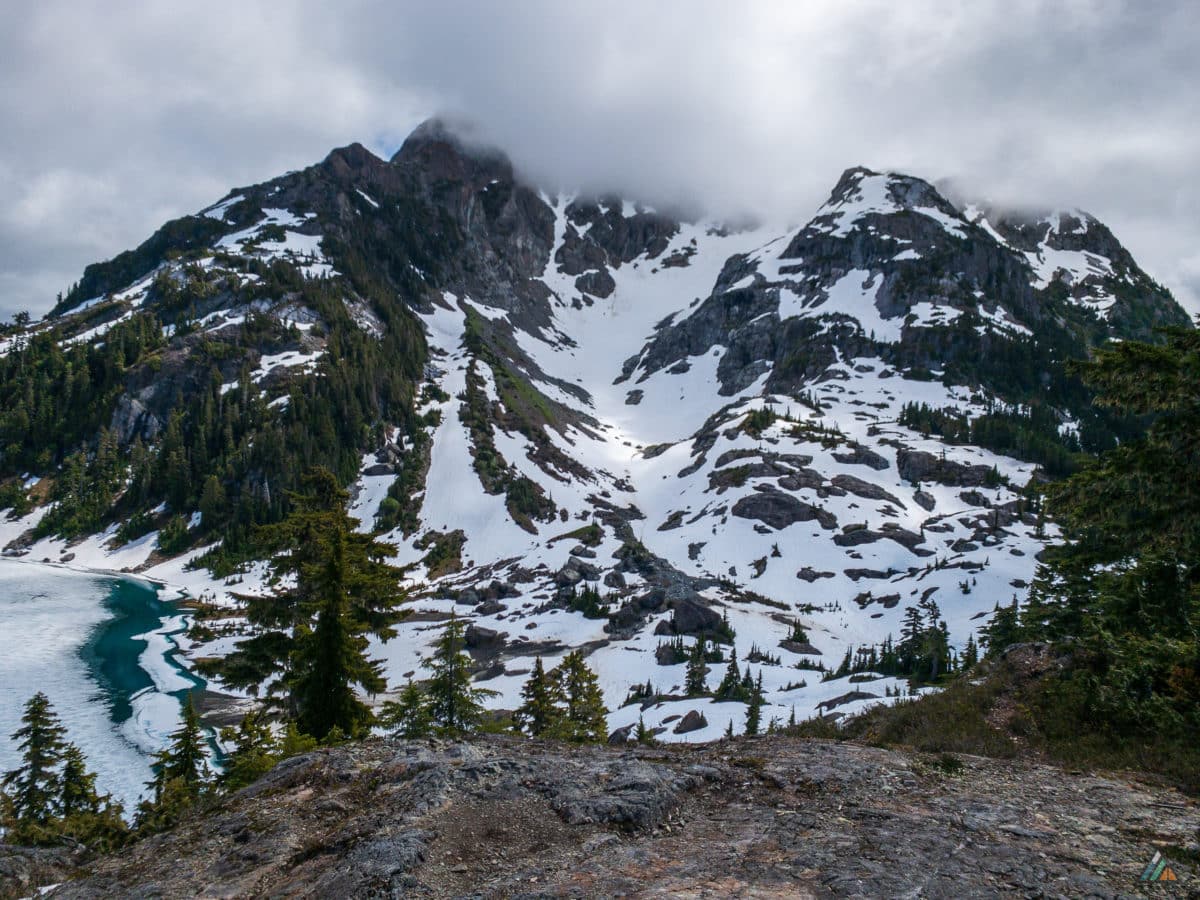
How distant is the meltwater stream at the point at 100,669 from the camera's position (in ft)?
142

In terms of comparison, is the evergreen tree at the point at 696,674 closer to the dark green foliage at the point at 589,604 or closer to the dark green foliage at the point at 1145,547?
the dark green foliage at the point at 589,604

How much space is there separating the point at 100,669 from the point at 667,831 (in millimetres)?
73751

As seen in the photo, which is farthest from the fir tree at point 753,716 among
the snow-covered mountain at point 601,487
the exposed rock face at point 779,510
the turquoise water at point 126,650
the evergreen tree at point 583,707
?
the exposed rock face at point 779,510

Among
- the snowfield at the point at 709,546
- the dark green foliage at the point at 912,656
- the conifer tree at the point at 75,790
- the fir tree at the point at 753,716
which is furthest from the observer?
the snowfield at the point at 709,546

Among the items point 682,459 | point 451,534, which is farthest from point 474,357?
point 451,534

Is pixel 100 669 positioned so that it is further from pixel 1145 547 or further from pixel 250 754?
pixel 1145 547

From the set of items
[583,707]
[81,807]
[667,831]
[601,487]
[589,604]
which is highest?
[601,487]

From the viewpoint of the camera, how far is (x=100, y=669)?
2360 inches

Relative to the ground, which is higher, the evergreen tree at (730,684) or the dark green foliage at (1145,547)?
the dark green foliage at (1145,547)

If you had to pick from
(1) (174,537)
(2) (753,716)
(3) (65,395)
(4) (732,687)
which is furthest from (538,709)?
(3) (65,395)

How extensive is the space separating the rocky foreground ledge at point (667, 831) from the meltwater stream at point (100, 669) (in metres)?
29.3

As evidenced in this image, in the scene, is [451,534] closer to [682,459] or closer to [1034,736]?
[682,459]

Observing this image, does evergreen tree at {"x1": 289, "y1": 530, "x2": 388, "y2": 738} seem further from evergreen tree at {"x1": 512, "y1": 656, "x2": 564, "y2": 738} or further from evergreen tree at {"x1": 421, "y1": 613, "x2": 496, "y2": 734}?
evergreen tree at {"x1": 512, "y1": 656, "x2": 564, "y2": 738}

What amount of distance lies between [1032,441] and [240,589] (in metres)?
175
